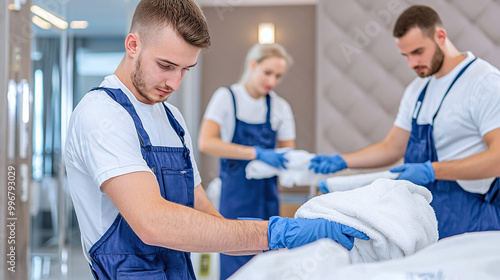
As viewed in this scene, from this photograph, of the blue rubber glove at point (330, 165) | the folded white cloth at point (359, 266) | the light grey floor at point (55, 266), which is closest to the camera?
the folded white cloth at point (359, 266)

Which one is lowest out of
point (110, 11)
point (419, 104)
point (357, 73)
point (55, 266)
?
point (55, 266)

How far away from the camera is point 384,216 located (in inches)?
40.1

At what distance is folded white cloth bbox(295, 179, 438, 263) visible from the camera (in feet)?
3.29

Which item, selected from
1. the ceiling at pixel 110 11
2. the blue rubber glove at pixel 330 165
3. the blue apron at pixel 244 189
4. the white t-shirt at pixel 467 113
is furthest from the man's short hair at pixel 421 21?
the ceiling at pixel 110 11

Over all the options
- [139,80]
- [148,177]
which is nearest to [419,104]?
[139,80]

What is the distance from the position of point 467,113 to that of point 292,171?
1009mm

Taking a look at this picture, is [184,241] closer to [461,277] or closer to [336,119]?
[461,277]

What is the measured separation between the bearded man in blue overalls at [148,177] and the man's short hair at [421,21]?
1058 mm

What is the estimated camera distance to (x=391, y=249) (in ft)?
3.34

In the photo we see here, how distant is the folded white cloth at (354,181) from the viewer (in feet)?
5.87

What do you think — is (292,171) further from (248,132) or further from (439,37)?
(439,37)

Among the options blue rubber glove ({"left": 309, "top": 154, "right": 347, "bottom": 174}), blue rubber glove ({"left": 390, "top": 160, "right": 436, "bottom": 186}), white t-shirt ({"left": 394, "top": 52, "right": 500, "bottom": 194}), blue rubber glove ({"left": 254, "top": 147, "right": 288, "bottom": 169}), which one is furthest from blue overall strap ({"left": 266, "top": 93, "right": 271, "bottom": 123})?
blue rubber glove ({"left": 390, "top": 160, "right": 436, "bottom": 186})

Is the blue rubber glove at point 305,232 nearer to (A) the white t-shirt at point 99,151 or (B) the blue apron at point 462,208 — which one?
(A) the white t-shirt at point 99,151

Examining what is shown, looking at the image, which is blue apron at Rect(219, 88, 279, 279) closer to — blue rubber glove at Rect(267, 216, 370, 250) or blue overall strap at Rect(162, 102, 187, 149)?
blue overall strap at Rect(162, 102, 187, 149)
